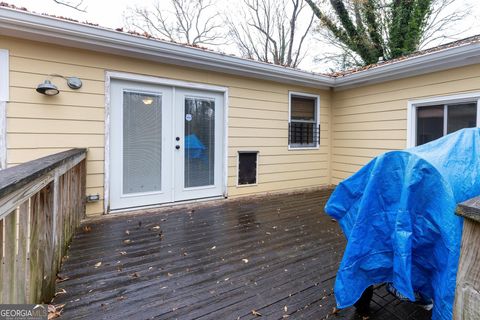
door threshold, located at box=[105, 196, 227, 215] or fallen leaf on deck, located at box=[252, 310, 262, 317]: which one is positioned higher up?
door threshold, located at box=[105, 196, 227, 215]

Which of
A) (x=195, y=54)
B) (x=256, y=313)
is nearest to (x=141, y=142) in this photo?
(x=195, y=54)

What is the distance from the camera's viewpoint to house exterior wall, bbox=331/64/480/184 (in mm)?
4203

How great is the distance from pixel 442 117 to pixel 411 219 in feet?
13.5

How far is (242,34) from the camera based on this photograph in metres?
12.9

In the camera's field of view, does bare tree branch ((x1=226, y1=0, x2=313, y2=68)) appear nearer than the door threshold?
No

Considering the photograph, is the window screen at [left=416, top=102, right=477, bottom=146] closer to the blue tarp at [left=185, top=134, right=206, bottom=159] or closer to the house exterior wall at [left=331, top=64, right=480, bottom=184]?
the house exterior wall at [left=331, top=64, right=480, bottom=184]

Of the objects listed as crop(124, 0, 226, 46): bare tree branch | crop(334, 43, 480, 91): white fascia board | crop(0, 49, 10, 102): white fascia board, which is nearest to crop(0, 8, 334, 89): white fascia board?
crop(0, 49, 10, 102): white fascia board

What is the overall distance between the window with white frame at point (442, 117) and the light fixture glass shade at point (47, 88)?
17.6 ft

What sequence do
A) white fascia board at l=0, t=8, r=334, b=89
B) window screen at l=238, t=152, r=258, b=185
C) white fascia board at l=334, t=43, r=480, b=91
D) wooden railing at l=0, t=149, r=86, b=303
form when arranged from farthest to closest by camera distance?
window screen at l=238, t=152, r=258, b=185, white fascia board at l=334, t=43, r=480, b=91, white fascia board at l=0, t=8, r=334, b=89, wooden railing at l=0, t=149, r=86, b=303

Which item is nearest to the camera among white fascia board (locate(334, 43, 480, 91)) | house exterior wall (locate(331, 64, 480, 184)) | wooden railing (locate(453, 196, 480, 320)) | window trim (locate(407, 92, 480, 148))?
wooden railing (locate(453, 196, 480, 320))

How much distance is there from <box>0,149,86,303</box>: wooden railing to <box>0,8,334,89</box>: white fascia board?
6.57 feet

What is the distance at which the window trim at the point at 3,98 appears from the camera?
3.05 metres

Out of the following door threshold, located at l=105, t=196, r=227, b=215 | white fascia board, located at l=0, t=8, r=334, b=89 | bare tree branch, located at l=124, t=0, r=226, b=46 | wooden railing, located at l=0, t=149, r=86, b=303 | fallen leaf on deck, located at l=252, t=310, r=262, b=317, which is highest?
bare tree branch, located at l=124, t=0, r=226, b=46

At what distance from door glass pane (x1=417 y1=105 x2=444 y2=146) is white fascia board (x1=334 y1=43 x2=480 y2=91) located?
0.63 meters
